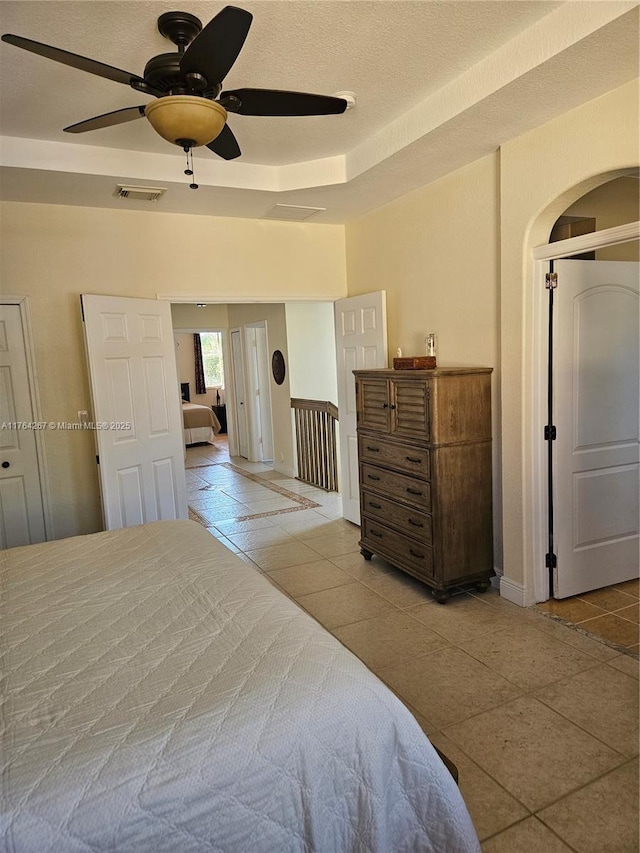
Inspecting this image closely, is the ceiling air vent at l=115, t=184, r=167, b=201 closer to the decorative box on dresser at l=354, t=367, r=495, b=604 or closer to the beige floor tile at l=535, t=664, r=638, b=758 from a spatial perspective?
the decorative box on dresser at l=354, t=367, r=495, b=604

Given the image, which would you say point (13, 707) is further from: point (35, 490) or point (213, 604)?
point (35, 490)

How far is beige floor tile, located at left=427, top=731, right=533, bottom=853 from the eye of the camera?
188 centimetres

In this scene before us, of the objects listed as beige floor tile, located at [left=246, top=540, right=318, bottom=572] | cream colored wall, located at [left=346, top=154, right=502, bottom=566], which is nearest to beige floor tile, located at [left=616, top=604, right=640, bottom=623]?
cream colored wall, located at [left=346, top=154, right=502, bottom=566]

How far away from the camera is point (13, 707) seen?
141cm

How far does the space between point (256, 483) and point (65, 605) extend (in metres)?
5.27

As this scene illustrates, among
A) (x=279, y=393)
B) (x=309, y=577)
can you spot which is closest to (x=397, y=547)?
(x=309, y=577)

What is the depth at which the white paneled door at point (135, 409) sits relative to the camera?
389 cm

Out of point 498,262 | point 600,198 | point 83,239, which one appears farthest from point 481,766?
point 83,239

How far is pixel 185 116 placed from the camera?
182cm

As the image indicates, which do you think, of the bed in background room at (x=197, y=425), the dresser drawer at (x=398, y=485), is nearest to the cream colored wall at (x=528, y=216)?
the dresser drawer at (x=398, y=485)

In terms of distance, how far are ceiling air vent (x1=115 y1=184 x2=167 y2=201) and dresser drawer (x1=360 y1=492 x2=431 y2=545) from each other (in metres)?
2.60

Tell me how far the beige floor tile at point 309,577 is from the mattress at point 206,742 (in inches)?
79.0

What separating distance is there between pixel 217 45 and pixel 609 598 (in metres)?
3.55

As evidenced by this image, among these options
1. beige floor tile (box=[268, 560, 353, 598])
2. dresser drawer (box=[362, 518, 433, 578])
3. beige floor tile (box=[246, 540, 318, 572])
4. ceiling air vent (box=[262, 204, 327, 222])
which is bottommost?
beige floor tile (box=[268, 560, 353, 598])
